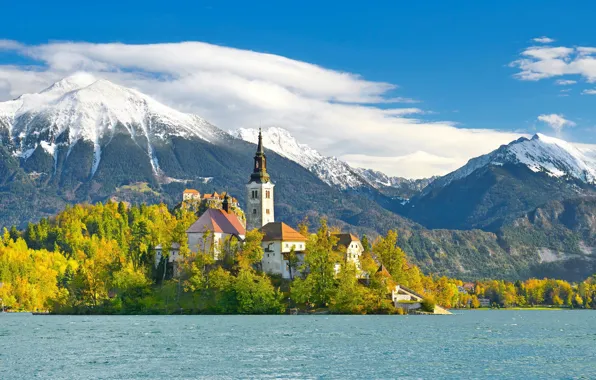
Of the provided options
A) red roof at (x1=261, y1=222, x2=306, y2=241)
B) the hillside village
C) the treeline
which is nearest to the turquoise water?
the treeline

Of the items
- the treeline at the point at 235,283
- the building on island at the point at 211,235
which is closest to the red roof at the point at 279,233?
the treeline at the point at 235,283

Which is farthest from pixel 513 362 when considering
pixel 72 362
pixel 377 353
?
pixel 72 362

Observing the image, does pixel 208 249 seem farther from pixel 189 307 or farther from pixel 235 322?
pixel 235 322

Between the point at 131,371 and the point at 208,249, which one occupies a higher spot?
the point at 208,249

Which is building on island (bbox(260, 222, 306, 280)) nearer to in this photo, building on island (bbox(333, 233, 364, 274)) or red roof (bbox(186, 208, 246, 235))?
building on island (bbox(333, 233, 364, 274))

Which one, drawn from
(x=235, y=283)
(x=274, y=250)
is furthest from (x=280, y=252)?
(x=235, y=283)

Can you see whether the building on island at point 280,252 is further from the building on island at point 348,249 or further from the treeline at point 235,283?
the building on island at point 348,249

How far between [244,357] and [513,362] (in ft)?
85.0

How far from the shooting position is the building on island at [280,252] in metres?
189

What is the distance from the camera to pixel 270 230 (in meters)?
193

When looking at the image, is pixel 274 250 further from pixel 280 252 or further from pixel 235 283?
pixel 235 283

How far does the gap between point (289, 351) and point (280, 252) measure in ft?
319

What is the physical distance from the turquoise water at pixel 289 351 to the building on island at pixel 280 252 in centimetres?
4688

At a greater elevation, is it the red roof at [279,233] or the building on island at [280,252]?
the red roof at [279,233]
